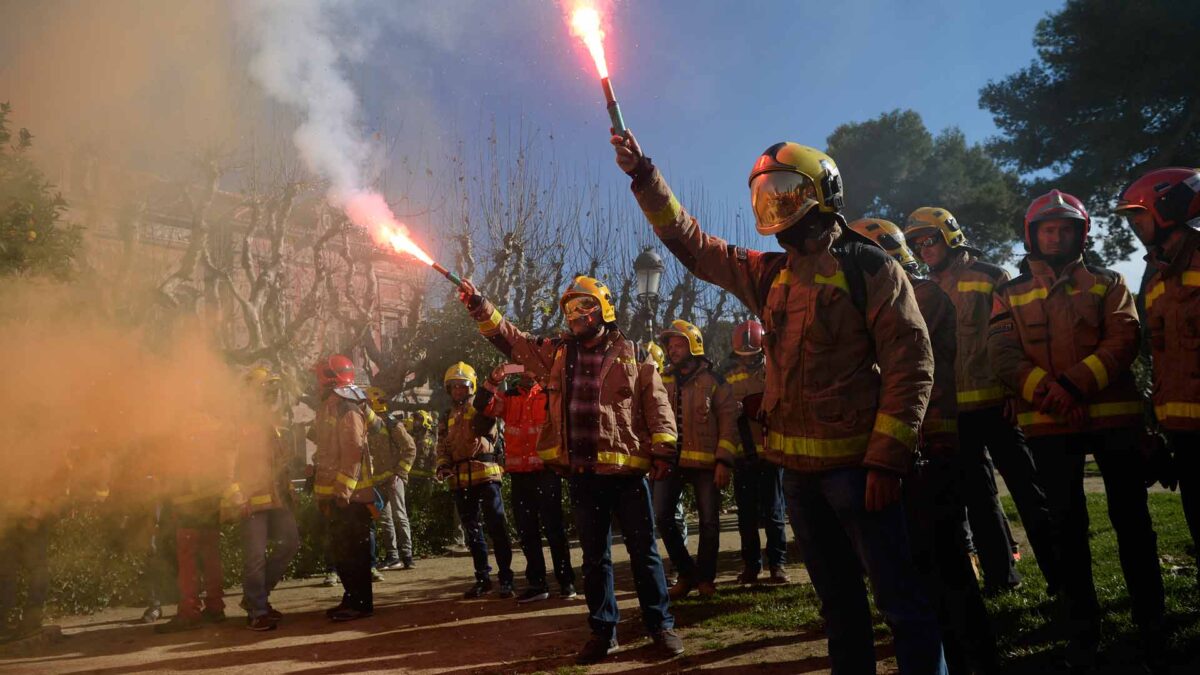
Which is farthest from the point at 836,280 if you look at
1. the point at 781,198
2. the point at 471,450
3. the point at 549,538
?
the point at 471,450

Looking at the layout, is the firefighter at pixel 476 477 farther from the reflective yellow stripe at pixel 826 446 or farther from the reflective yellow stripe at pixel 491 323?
the reflective yellow stripe at pixel 826 446

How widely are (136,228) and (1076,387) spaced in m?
15.5

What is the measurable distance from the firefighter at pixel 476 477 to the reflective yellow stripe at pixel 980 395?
13.9 feet

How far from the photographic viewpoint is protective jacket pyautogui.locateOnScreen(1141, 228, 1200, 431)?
370 cm

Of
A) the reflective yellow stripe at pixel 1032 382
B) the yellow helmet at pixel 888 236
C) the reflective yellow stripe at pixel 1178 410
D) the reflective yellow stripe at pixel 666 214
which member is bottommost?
the reflective yellow stripe at pixel 1178 410

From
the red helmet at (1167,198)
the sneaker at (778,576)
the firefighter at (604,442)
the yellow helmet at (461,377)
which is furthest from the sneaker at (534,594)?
the red helmet at (1167,198)

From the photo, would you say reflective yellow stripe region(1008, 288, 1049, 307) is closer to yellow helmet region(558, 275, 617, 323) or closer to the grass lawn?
the grass lawn

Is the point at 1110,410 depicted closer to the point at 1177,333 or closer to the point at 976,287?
the point at 1177,333

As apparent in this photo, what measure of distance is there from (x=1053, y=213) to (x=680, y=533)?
3.88 meters

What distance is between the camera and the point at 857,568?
3244 mm

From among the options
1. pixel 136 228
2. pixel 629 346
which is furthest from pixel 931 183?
pixel 629 346

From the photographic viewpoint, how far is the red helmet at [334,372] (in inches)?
291

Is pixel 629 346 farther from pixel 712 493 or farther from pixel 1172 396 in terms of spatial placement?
pixel 1172 396

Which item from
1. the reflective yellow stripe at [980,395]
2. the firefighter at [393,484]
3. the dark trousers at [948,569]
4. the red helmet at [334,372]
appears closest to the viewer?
the dark trousers at [948,569]
